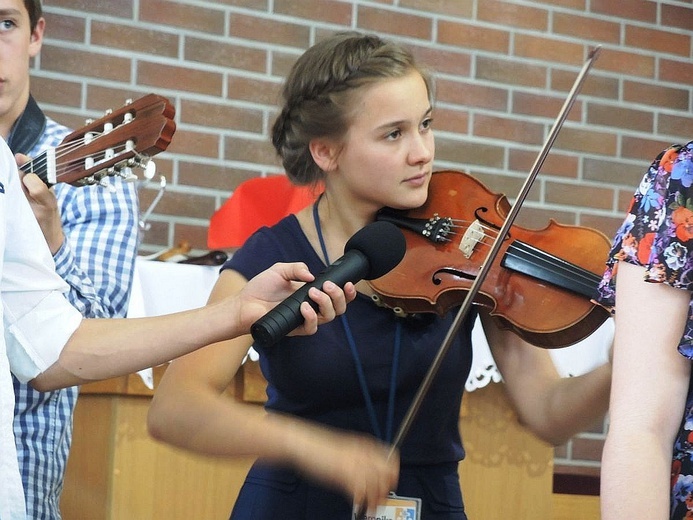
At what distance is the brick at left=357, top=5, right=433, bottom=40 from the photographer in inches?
129

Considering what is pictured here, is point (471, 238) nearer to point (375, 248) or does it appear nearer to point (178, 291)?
point (375, 248)

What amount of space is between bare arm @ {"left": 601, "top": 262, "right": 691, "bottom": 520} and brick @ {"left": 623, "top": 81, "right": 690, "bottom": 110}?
272 centimetres

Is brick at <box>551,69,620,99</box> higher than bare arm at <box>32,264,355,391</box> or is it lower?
higher

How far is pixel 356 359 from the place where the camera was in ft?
5.03

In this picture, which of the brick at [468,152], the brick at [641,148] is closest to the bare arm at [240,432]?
the brick at [468,152]

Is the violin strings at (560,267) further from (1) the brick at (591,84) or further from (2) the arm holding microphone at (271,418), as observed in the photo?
(1) the brick at (591,84)

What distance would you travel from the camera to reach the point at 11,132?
1.79 meters

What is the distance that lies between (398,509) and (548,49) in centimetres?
235

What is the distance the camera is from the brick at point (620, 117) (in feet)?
11.6

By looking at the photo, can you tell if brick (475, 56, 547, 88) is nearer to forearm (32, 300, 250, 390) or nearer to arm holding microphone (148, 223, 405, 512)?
arm holding microphone (148, 223, 405, 512)

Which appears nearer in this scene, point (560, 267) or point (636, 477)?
point (636, 477)

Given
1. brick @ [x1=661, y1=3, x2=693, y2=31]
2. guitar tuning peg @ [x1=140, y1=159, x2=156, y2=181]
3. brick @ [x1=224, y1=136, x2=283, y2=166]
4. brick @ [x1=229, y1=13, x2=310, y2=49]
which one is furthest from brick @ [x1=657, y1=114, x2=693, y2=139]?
guitar tuning peg @ [x1=140, y1=159, x2=156, y2=181]

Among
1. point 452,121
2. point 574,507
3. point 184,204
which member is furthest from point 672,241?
point 452,121

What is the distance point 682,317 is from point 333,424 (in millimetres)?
656
